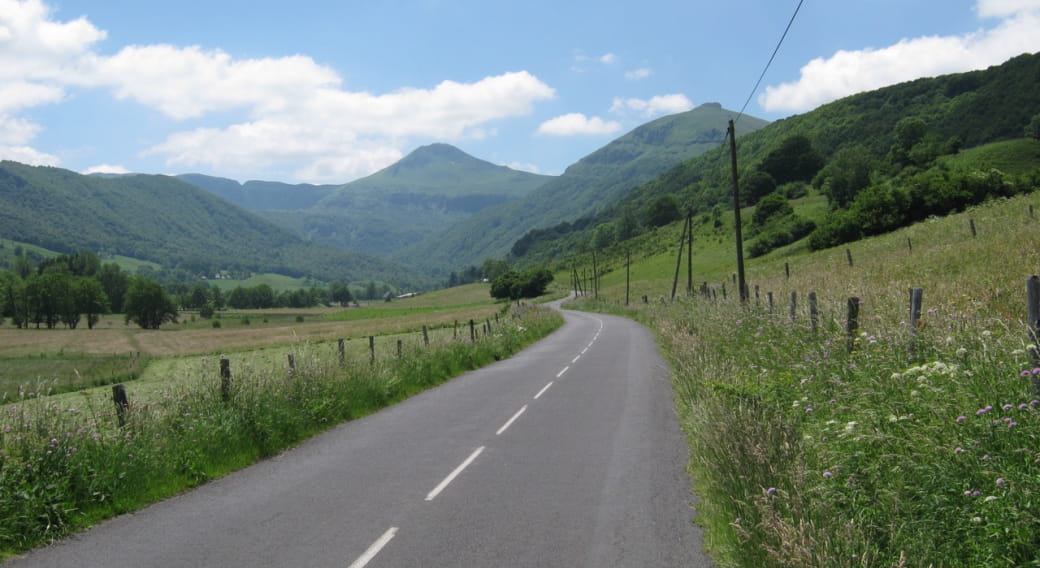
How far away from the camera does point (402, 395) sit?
→ 16172mm

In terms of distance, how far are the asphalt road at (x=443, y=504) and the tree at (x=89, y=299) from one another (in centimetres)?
13295

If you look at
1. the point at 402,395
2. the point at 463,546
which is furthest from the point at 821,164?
the point at 463,546

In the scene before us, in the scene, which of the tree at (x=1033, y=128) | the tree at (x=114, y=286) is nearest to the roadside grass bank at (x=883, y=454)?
the tree at (x=1033, y=128)

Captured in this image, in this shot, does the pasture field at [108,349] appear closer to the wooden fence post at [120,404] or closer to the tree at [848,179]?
the wooden fence post at [120,404]

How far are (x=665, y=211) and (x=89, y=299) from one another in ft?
405

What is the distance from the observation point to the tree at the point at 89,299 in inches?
4771

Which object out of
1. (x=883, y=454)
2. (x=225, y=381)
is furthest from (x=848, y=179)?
(x=883, y=454)

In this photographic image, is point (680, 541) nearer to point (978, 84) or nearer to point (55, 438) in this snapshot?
point (55, 438)

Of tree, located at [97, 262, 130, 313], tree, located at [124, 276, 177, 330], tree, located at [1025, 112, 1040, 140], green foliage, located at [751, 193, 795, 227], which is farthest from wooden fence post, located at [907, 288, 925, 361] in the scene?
tree, located at [97, 262, 130, 313]

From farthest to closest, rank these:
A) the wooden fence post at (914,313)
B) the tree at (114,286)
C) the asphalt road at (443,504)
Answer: the tree at (114,286) < the wooden fence post at (914,313) < the asphalt road at (443,504)

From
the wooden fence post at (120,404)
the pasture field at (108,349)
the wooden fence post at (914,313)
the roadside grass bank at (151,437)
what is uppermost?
the wooden fence post at (914,313)

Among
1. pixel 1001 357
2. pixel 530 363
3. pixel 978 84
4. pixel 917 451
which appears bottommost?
pixel 530 363

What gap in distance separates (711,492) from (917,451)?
233 centimetres

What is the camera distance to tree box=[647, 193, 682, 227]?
161m
